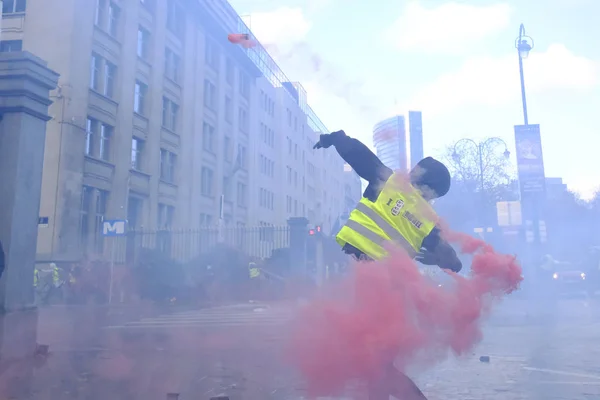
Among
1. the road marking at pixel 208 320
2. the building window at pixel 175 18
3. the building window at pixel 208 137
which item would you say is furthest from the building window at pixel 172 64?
the road marking at pixel 208 320

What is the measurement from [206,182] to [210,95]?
16.6 ft

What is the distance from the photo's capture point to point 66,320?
1385 cm

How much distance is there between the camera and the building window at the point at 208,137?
32.1 meters

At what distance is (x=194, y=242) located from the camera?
2459cm

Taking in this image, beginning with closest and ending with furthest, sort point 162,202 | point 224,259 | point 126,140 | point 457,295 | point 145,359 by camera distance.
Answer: point 457,295 → point 145,359 → point 224,259 → point 126,140 → point 162,202

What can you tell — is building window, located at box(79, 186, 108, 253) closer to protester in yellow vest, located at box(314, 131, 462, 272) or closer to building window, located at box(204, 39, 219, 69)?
building window, located at box(204, 39, 219, 69)

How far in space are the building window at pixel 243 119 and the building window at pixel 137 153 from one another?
10.8m

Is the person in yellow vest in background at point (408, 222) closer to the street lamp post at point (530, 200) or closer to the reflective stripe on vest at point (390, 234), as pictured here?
the reflective stripe on vest at point (390, 234)

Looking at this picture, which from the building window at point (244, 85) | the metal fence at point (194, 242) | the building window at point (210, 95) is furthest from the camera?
the building window at point (244, 85)

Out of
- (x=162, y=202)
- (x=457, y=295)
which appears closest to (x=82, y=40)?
(x=162, y=202)

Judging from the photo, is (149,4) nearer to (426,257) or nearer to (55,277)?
(55,277)

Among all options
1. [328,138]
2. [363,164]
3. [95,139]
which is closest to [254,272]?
[95,139]

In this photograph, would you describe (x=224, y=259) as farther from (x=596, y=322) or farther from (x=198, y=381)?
(x=198, y=381)

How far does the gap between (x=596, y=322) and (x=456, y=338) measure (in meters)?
9.78
